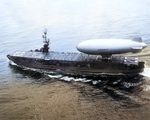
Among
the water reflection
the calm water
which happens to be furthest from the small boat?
the calm water

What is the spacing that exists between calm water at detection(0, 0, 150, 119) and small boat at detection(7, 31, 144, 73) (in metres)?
3.06

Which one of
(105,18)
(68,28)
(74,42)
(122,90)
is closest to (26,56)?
(74,42)

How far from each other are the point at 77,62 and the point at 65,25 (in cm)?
4142

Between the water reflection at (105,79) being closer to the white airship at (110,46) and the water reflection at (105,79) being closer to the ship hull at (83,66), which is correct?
the ship hull at (83,66)

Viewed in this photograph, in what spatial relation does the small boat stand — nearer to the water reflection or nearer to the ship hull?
the ship hull

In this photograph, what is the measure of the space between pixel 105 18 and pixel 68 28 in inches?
799

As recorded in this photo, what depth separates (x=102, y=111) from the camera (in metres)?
32.8

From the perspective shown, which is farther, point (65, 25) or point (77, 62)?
point (65, 25)

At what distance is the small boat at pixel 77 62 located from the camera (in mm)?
43406

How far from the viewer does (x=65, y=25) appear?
275 feet

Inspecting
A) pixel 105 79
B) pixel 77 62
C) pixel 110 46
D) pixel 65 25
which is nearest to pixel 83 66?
pixel 77 62

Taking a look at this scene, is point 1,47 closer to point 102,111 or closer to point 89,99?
point 89,99

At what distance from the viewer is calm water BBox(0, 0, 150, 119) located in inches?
2466

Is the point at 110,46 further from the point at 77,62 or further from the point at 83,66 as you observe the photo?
the point at 77,62
